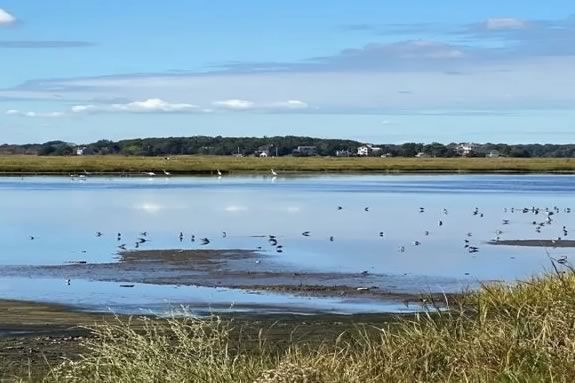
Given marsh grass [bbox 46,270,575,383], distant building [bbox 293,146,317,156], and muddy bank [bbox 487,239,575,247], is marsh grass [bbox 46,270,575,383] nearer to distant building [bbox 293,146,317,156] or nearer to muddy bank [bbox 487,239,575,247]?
muddy bank [bbox 487,239,575,247]

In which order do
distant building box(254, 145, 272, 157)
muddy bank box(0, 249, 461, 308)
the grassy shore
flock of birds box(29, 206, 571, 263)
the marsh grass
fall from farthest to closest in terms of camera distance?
1. distant building box(254, 145, 272, 157)
2. the grassy shore
3. flock of birds box(29, 206, 571, 263)
4. muddy bank box(0, 249, 461, 308)
5. the marsh grass

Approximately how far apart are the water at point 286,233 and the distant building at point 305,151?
113m

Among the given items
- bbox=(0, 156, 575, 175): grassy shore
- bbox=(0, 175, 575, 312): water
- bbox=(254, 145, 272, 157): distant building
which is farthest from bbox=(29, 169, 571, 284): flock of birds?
bbox=(254, 145, 272, 157): distant building

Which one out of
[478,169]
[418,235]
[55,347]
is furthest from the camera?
[478,169]

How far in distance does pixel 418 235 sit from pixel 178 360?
24.8m

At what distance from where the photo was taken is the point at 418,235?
33625 millimetres

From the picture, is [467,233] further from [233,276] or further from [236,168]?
[236,168]

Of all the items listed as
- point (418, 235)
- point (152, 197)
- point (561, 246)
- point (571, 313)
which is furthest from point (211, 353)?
point (152, 197)

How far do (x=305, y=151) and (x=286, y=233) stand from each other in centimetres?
14177

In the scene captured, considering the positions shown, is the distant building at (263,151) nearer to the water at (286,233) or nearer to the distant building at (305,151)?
the distant building at (305,151)

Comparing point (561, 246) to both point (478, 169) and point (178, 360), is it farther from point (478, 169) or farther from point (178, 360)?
point (478, 169)

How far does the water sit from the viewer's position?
2066cm

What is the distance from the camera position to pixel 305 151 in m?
176

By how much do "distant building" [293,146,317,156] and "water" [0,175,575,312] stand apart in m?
113
